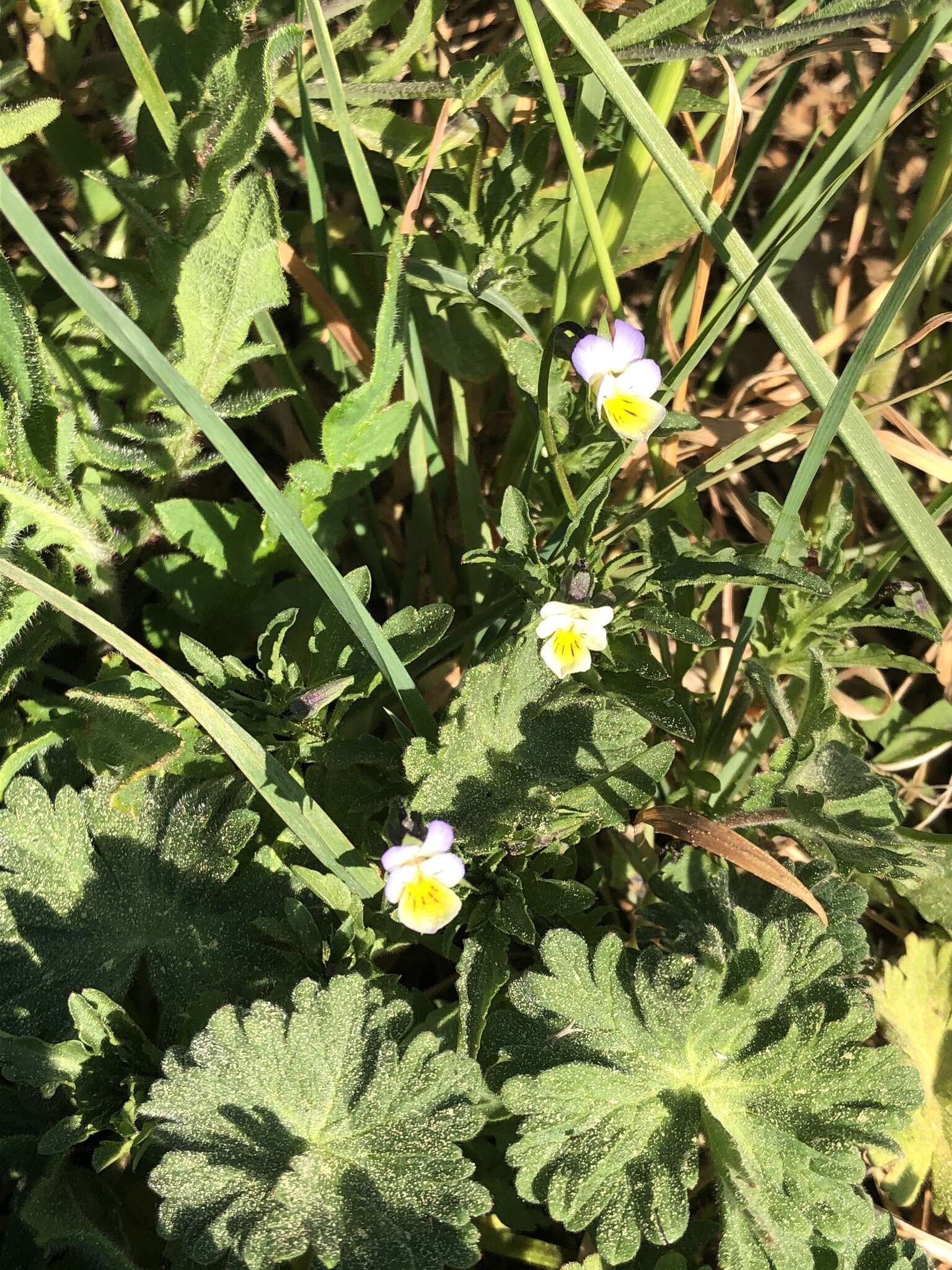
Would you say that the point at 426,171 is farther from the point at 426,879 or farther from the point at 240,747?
the point at 426,879

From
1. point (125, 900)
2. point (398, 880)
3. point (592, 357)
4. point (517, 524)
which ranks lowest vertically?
point (125, 900)

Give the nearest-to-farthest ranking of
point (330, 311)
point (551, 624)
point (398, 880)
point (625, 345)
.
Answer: point (398, 880), point (551, 624), point (625, 345), point (330, 311)

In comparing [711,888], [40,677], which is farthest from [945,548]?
[40,677]

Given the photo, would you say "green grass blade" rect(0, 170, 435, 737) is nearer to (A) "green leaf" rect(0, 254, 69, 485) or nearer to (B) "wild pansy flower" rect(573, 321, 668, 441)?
(A) "green leaf" rect(0, 254, 69, 485)

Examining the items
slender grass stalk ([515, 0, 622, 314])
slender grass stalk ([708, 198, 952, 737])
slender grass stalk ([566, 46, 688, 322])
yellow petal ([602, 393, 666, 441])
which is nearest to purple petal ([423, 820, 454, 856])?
yellow petal ([602, 393, 666, 441])

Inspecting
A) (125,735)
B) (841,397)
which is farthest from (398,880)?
(841,397)
